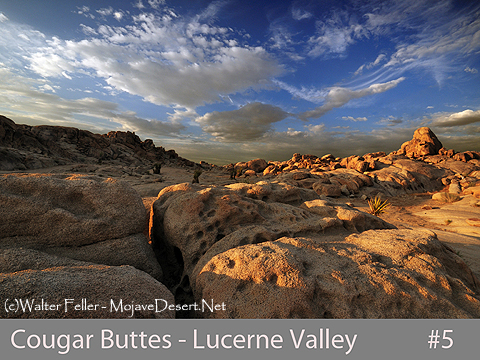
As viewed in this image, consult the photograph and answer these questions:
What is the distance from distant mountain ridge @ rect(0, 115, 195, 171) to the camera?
24805mm

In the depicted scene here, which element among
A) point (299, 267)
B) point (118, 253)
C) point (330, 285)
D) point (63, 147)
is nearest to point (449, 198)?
point (330, 285)

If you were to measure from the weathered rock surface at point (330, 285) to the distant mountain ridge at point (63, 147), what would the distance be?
3006 centimetres

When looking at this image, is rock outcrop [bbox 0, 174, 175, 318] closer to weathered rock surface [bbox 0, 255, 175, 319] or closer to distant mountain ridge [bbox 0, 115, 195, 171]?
weathered rock surface [bbox 0, 255, 175, 319]

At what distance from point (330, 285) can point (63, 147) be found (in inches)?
1972

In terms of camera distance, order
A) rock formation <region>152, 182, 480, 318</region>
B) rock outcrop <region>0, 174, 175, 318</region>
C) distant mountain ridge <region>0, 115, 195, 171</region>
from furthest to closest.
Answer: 1. distant mountain ridge <region>0, 115, 195, 171</region>
2. rock formation <region>152, 182, 480, 318</region>
3. rock outcrop <region>0, 174, 175, 318</region>

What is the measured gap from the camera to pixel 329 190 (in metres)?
20.8

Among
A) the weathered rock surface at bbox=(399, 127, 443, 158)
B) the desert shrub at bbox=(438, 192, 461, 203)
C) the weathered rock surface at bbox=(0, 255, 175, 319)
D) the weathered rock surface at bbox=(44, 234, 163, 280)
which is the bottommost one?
the weathered rock surface at bbox=(44, 234, 163, 280)

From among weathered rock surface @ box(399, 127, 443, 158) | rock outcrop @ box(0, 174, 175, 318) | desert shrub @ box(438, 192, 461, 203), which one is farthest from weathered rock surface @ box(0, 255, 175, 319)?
weathered rock surface @ box(399, 127, 443, 158)

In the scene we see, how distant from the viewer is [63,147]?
39344 millimetres

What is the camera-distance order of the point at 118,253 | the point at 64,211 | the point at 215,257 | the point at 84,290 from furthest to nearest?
the point at 118,253, the point at 64,211, the point at 215,257, the point at 84,290

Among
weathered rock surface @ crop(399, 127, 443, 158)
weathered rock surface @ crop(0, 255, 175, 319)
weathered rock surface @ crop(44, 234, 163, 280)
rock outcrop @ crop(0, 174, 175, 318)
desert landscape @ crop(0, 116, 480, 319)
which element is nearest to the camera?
weathered rock surface @ crop(0, 255, 175, 319)

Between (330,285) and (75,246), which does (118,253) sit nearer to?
(75,246)

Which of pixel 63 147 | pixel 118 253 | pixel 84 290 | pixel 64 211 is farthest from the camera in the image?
pixel 63 147

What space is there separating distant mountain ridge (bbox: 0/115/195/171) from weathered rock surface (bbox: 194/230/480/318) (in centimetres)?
3006
